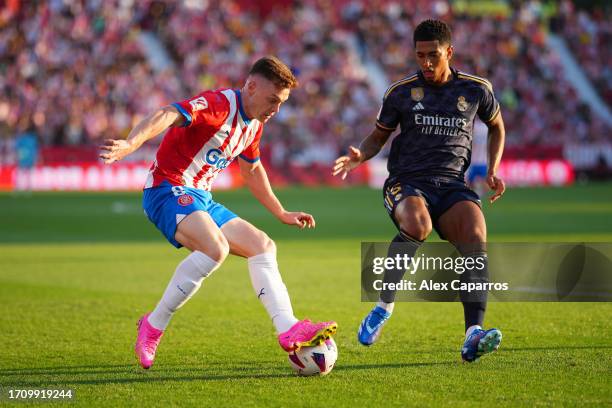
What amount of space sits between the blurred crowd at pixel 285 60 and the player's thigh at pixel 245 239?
25.0m

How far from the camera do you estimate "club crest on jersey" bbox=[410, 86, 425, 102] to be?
6895 mm

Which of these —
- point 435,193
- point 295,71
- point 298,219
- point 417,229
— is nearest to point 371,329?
point 417,229

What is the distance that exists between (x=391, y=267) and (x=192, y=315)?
2417mm

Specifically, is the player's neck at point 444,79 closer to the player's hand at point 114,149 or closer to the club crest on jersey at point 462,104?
the club crest on jersey at point 462,104

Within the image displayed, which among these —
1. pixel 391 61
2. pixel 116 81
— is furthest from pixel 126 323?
pixel 391 61

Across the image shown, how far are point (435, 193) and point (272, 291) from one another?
1.48m

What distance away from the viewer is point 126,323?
8.16 m

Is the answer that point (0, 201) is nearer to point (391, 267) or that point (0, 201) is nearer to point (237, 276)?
point (237, 276)

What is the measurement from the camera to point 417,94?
22.7 feet

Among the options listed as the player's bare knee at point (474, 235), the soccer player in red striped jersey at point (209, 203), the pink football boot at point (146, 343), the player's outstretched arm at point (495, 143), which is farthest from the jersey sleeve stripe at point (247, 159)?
the player's outstretched arm at point (495, 143)

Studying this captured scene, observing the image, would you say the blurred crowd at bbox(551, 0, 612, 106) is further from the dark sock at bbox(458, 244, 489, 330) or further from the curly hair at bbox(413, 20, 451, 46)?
the dark sock at bbox(458, 244, 489, 330)

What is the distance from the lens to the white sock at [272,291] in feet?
19.7

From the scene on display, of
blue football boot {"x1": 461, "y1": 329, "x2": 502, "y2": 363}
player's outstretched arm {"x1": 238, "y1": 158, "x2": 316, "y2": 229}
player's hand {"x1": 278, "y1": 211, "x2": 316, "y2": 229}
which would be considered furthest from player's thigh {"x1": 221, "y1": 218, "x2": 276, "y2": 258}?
blue football boot {"x1": 461, "y1": 329, "x2": 502, "y2": 363}

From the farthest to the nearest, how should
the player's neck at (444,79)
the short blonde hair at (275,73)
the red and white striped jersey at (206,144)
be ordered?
the player's neck at (444,79) → the red and white striped jersey at (206,144) → the short blonde hair at (275,73)
